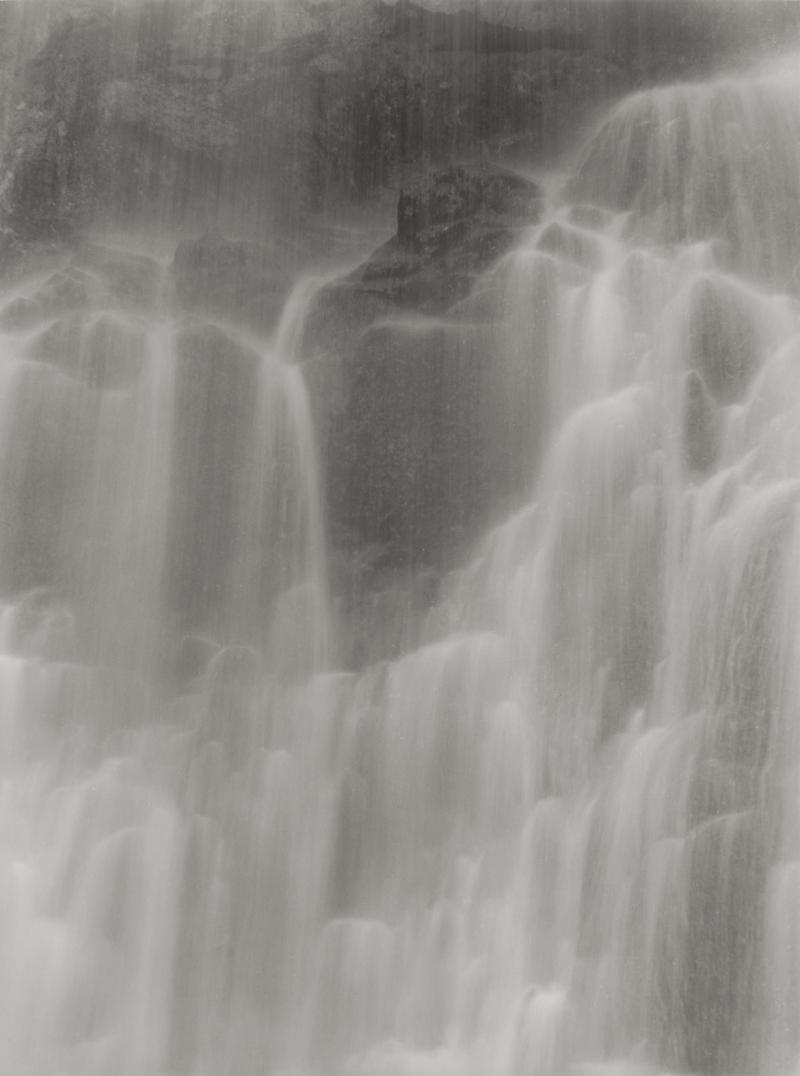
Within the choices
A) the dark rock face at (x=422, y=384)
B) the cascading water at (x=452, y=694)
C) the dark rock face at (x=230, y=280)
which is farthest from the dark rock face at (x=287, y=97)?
the dark rock face at (x=422, y=384)

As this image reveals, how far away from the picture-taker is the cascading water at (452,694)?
14.7 metres

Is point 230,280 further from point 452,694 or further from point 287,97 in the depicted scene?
point 452,694

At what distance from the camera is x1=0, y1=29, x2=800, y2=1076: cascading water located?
1474cm

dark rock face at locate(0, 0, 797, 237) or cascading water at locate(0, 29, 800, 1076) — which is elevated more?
dark rock face at locate(0, 0, 797, 237)

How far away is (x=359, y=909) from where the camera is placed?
58.1ft

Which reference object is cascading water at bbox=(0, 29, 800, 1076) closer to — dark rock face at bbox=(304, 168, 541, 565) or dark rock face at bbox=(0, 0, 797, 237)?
dark rock face at bbox=(304, 168, 541, 565)

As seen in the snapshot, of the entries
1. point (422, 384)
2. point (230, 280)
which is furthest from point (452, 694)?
point (230, 280)

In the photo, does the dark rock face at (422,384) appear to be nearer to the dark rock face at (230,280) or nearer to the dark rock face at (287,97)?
the dark rock face at (230,280)

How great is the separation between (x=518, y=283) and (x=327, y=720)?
253 inches

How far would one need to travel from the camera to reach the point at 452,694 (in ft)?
59.5

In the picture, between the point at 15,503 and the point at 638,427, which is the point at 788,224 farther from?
the point at 15,503

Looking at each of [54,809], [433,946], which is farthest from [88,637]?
[433,946]

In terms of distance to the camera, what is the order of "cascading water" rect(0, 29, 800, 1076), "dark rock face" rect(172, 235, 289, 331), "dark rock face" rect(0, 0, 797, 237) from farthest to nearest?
"dark rock face" rect(0, 0, 797, 237) < "dark rock face" rect(172, 235, 289, 331) < "cascading water" rect(0, 29, 800, 1076)

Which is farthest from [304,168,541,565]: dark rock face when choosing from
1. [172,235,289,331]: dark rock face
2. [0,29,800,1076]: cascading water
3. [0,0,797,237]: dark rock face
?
[0,0,797,237]: dark rock face
